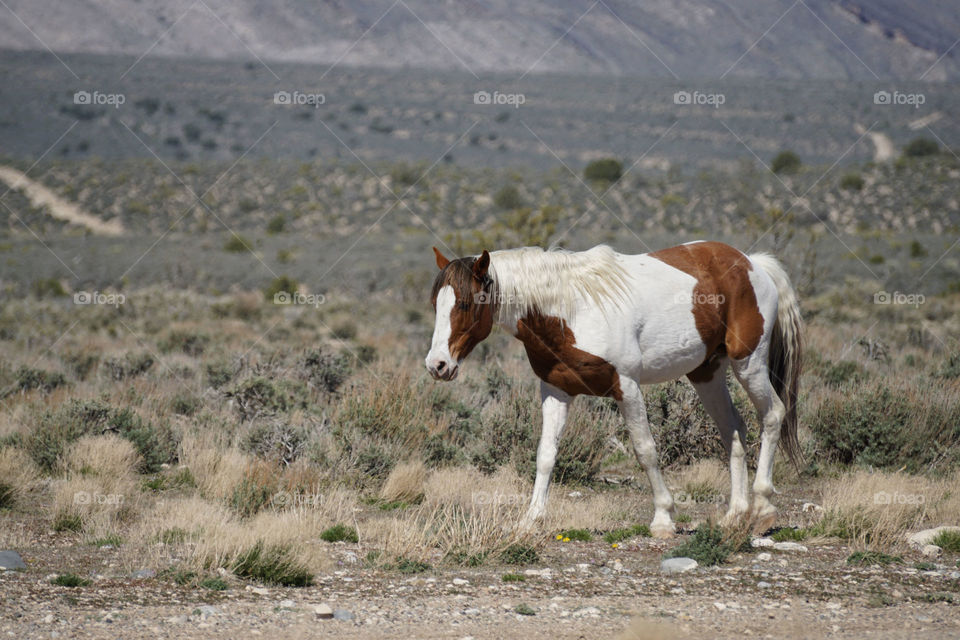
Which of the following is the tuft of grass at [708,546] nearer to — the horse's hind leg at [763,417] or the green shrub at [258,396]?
the horse's hind leg at [763,417]

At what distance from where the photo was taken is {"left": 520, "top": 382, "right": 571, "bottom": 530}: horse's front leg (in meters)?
7.34

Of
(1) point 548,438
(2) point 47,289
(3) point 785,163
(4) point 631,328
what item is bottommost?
(1) point 548,438

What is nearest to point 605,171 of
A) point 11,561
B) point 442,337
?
point 442,337

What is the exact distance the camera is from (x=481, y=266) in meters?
6.88

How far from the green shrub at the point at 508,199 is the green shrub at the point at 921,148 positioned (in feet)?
77.5

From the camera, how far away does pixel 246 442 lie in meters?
10.3

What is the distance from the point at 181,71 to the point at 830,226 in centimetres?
5584

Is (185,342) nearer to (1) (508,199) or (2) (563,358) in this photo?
(2) (563,358)

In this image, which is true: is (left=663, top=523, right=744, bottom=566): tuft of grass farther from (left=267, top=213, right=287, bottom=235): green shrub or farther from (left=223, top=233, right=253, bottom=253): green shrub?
(left=267, top=213, right=287, bottom=235): green shrub

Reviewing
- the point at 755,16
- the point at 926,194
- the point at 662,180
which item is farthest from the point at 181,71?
the point at 926,194

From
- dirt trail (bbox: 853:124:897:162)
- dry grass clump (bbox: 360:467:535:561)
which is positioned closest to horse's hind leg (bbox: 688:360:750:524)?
dry grass clump (bbox: 360:467:535:561)

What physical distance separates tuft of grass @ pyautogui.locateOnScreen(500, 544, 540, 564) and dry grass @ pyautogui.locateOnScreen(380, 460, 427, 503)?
2220 mm

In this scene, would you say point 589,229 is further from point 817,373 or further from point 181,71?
point 181,71

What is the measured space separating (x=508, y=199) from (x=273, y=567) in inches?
1809
